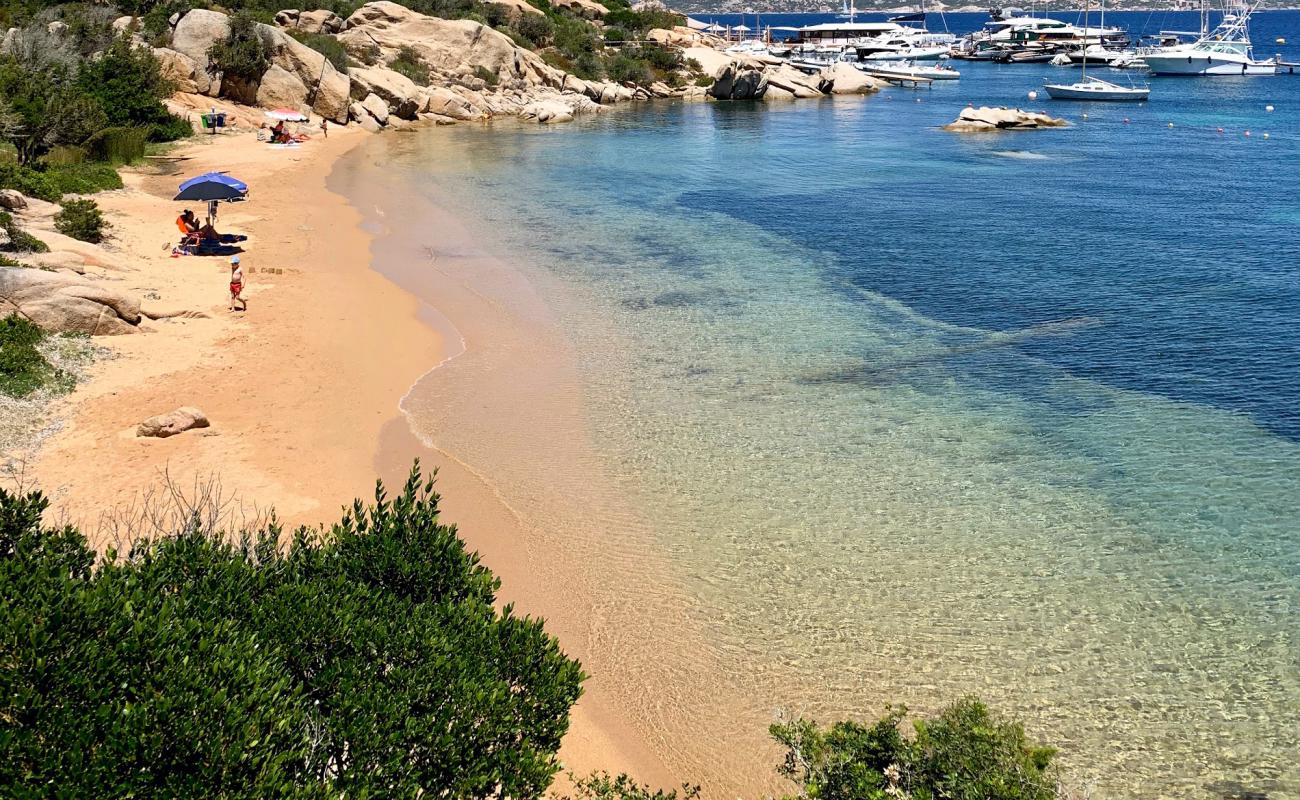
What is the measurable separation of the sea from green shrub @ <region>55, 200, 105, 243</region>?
30.6ft

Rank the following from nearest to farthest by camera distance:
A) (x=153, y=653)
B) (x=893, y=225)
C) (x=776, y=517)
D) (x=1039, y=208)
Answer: (x=153, y=653) < (x=776, y=517) < (x=893, y=225) < (x=1039, y=208)

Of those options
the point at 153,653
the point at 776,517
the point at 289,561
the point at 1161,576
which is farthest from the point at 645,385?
the point at 153,653

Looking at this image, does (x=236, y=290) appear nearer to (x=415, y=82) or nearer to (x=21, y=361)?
(x=21, y=361)

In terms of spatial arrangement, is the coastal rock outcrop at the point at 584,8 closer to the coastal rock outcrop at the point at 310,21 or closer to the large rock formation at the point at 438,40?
the large rock formation at the point at 438,40

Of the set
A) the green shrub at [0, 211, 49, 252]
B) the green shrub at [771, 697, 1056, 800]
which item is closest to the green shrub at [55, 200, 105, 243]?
the green shrub at [0, 211, 49, 252]

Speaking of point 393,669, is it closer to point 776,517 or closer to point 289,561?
point 289,561

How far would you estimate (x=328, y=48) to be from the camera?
2350 inches

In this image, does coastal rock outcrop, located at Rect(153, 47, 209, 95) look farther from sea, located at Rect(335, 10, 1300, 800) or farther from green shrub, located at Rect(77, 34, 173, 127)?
sea, located at Rect(335, 10, 1300, 800)

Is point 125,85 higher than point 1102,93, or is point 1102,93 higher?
point 1102,93

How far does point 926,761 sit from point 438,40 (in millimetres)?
70557

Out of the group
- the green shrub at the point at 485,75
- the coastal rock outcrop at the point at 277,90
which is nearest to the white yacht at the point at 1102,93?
the green shrub at the point at 485,75

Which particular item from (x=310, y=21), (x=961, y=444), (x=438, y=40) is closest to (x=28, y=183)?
(x=961, y=444)

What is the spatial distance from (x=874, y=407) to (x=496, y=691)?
504 inches

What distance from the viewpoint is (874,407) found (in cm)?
1853
